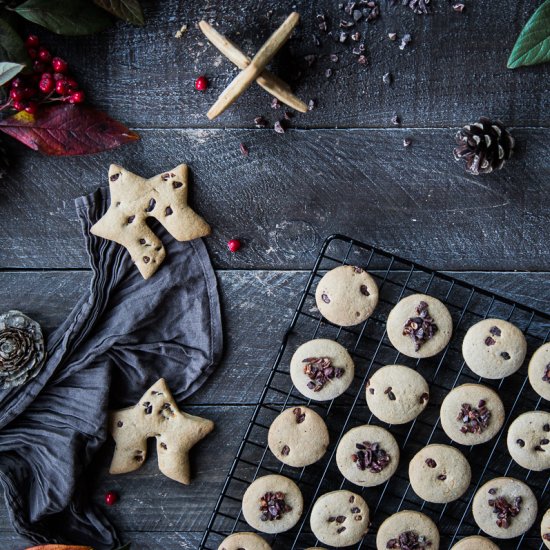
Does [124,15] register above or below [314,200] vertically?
above

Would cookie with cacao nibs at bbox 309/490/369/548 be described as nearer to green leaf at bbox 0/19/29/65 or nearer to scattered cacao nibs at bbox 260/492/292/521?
scattered cacao nibs at bbox 260/492/292/521

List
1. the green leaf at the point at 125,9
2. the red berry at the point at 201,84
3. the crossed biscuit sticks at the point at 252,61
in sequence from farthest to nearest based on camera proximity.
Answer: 1. the red berry at the point at 201,84
2. the green leaf at the point at 125,9
3. the crossed biscuit sticks at the point at 252,61

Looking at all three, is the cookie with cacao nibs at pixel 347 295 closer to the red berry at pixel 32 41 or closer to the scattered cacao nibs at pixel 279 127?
the scattered cacao nibs at pixel 279 127

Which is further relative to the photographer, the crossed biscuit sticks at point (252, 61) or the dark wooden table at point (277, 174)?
the dark wooden table at point (277, 174)

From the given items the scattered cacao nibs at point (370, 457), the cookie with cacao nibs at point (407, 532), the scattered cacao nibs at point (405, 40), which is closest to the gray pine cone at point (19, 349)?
Answer: the scattered cacao nibs at point (370, 457)

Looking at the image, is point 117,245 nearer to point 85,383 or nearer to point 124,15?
point 85,383

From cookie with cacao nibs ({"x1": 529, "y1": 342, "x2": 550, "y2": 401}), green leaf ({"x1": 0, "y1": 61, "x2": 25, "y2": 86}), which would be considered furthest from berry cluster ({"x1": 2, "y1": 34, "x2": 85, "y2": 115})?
cookie with cacao nibs ({"x1": 529, "y1": 342, "x2": 550, "y2": 401})

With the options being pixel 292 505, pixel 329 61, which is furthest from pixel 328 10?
pixel 292 505
